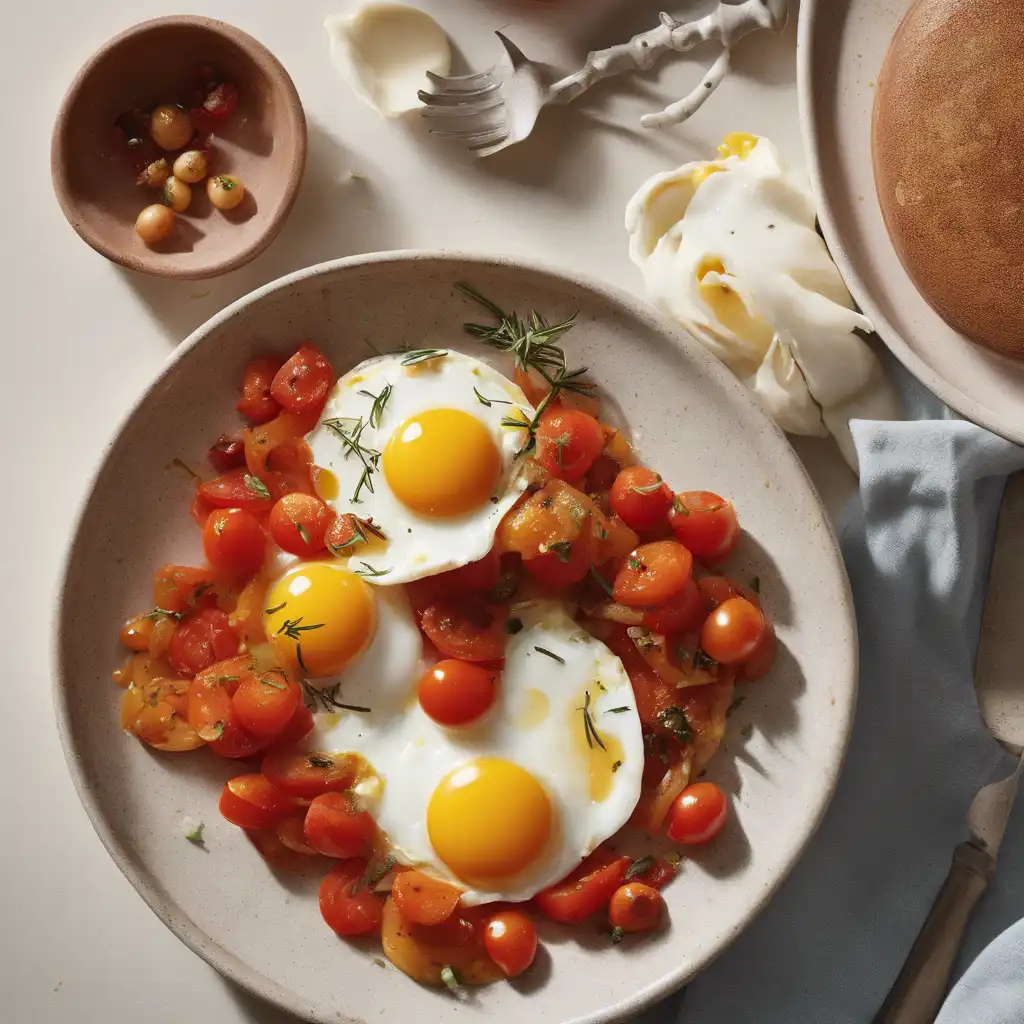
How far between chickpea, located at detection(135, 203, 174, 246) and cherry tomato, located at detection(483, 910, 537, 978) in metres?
1.62

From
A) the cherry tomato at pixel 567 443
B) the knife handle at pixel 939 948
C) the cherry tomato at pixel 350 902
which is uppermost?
the cherry tomato at pixel 567 443

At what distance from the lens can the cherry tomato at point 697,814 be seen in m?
2.06

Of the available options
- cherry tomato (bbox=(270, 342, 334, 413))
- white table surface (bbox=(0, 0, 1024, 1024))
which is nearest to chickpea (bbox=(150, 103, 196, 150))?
white table surface (bbox=(0, 0, 1024, 1024))

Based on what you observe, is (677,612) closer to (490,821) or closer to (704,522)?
(704,522)

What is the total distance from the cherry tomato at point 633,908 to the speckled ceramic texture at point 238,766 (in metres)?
0.06

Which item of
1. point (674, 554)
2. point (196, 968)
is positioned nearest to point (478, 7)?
point (674, 554)

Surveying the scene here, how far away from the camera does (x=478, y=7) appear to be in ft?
7.83

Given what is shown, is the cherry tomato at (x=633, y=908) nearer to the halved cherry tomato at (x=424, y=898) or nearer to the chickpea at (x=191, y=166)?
the halved cherry tomato at (x=424, y=898)

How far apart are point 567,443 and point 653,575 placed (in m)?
0.31

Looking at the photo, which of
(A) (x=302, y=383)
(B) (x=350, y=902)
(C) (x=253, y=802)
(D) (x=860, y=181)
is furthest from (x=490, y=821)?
(D) (x=860, y=181)

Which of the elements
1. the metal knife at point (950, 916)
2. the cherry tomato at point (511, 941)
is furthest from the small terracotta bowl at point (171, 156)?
the metal knife at point (950, 916)

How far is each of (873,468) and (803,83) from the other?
29.8 inches

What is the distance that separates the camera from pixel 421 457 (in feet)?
6.71

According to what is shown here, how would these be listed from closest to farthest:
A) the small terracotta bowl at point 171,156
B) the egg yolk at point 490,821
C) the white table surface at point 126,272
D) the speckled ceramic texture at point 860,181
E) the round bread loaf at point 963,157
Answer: the round bread loaf at point 963,157 → the speckled ceramic texture at point 860,181 → the egg yolk at point 490,821 → the small terracotta bowl at point 171,156 → the white table surface at point 126,272
